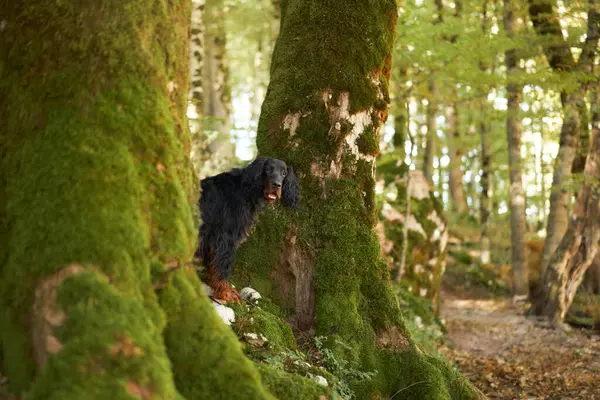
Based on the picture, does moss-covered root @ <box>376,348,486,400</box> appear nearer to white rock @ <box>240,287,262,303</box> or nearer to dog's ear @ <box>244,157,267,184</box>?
white rock @ <box>240,287,262,303</box>

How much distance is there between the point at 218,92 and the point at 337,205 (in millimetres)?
10155

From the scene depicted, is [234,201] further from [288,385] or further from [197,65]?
[197,65]

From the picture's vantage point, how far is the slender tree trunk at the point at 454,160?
22.6 m

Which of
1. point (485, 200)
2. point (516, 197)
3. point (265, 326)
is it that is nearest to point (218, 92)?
point (516, 197)

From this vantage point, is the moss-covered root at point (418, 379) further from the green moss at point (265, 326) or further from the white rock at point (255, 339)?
the white rock at point (255, 339)

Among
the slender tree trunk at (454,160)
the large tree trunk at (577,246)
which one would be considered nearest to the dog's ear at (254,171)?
the large tree trunk at (577,246)

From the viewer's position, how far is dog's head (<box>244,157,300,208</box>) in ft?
15.9

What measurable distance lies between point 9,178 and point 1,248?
363 millimetres

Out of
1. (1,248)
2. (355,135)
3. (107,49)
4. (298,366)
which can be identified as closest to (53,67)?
(107,49)

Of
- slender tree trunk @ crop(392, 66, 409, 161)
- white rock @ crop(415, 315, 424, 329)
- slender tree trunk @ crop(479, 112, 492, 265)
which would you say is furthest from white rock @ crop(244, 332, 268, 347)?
slender tree trunk @ crop(479, 112, 492, 265)

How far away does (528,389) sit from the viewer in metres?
6.75

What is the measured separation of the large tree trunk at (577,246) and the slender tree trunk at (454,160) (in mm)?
11321

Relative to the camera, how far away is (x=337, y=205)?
205 inches

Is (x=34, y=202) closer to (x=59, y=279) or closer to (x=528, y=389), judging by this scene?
(x=59, y=279)
